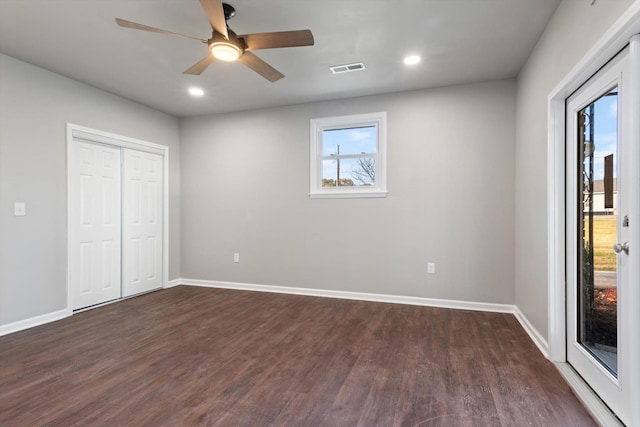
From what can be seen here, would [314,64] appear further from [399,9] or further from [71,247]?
[71,247]

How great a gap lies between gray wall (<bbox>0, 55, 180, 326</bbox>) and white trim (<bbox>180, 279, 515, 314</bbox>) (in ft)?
6.22

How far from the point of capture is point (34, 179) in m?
3.25

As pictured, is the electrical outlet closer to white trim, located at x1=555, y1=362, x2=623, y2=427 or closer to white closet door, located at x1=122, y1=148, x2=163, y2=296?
white trim, located at x1=555, y1=362, x2=623, y2=427

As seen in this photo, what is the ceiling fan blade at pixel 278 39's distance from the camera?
6.79 ft

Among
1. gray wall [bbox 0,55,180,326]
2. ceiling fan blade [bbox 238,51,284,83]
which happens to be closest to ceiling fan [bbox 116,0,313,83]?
ceiling fan blade [bbox 238,51,284,83]

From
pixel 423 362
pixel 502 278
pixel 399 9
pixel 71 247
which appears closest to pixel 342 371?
pixel 423 362

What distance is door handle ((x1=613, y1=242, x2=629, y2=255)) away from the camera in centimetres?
162

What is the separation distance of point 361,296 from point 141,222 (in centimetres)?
325

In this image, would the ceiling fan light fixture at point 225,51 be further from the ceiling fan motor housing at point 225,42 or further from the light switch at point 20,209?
the light switch at point 20,209

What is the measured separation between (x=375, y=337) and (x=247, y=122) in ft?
11.4

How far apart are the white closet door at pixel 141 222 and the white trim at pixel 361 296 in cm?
64

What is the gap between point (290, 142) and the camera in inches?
178

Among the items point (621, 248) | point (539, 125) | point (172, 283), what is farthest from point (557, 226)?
point (172, 283)

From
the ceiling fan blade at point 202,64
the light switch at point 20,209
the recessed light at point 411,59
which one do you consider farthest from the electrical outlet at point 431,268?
the light switch at point 20,209
